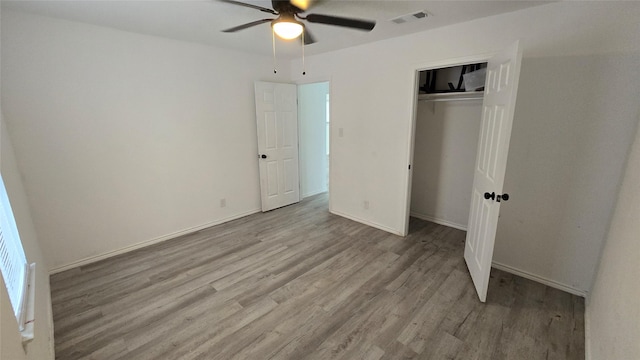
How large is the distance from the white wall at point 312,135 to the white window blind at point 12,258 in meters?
3.55

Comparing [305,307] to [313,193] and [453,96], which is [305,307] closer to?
[453,96]

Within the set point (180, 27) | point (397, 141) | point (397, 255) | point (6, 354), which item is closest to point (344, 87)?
point (397, 141)

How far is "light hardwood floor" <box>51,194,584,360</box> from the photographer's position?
184cm

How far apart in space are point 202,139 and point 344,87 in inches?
79.8

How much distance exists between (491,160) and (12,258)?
328cm

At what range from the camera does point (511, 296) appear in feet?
7.61

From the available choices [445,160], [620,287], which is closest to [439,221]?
[445,160]

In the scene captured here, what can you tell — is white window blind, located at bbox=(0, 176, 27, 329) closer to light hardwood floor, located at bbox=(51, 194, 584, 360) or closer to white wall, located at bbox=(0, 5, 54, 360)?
white wall, located at bbox=(0, 5, 54, 360)

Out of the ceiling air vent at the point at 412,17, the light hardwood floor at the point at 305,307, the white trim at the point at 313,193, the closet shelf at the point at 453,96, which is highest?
the ceiling air vent at the point at 412,17

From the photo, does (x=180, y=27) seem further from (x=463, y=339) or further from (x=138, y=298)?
(x=463, y=339)

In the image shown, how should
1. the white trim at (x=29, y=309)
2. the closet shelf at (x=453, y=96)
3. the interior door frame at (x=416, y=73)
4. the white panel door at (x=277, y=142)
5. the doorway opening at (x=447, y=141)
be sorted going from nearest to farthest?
the white trim at (x=29, y=309) < the interior door frame at (x=416, y=73) < the closet shelf at (x=453, y=96) < the doorway opening at (x=447, y=141) < the white panel door at (x=277, y=142)

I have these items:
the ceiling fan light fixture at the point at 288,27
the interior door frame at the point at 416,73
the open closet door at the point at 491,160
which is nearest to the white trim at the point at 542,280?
the open closet door at the point at 491,160

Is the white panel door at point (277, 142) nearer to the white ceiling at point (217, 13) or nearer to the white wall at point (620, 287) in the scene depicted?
the white ceiling at point (217, 13)

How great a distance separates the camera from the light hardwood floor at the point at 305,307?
1839 millimetres
